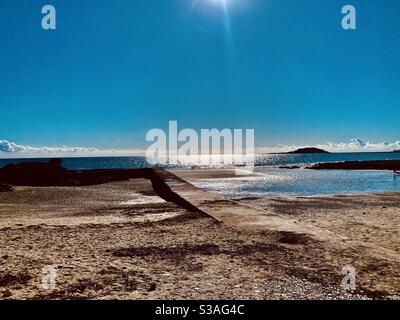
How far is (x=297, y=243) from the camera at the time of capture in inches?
336

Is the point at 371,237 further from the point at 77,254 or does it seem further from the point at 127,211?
the point at 127,211

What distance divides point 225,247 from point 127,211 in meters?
7.79

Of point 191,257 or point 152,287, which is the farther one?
point 191,257

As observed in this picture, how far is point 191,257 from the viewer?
7.60 meters

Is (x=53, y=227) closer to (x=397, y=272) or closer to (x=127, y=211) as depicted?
(x=127, y=211)

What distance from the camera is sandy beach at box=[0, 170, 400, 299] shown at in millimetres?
5738

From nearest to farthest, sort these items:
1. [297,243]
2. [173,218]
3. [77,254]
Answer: [77,254] → [297,243] → [173,218]

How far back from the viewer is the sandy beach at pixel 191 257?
5.74 meters
